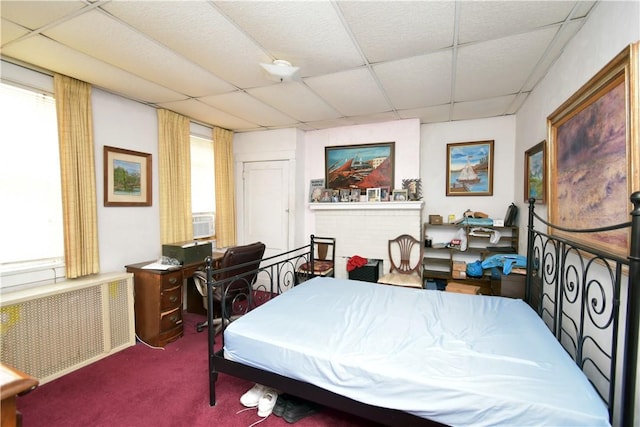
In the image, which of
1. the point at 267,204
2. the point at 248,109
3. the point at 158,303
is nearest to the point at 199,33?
the point at 248,109

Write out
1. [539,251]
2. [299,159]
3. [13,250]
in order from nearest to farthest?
[13,250] → [539,251] → [299,159]

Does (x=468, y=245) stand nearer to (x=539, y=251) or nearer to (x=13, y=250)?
(x=539, y=251)

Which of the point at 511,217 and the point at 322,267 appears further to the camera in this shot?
the point at 322,267

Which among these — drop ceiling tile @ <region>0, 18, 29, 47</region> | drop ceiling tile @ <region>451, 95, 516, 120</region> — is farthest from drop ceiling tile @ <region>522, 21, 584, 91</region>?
drop ceiling tile @ <region>0, 18, 29, 47</region>

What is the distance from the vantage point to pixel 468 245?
3.48 meters

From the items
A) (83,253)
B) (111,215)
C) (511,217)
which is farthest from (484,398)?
(111,215)

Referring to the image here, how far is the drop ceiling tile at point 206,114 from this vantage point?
10.2ft

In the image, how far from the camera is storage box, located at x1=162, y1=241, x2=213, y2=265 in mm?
2922

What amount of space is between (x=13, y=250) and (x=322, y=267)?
3130mm

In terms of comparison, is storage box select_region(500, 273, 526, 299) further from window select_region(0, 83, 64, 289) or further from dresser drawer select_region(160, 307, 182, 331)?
window select_region(0, 83, 64, 289)

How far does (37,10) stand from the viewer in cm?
159

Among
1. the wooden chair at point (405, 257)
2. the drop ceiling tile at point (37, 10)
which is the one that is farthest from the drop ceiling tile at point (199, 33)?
the wooden chair at point (405, 257)

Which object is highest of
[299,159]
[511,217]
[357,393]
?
[299,159]

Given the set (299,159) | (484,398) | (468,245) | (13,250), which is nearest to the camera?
(484,398)
